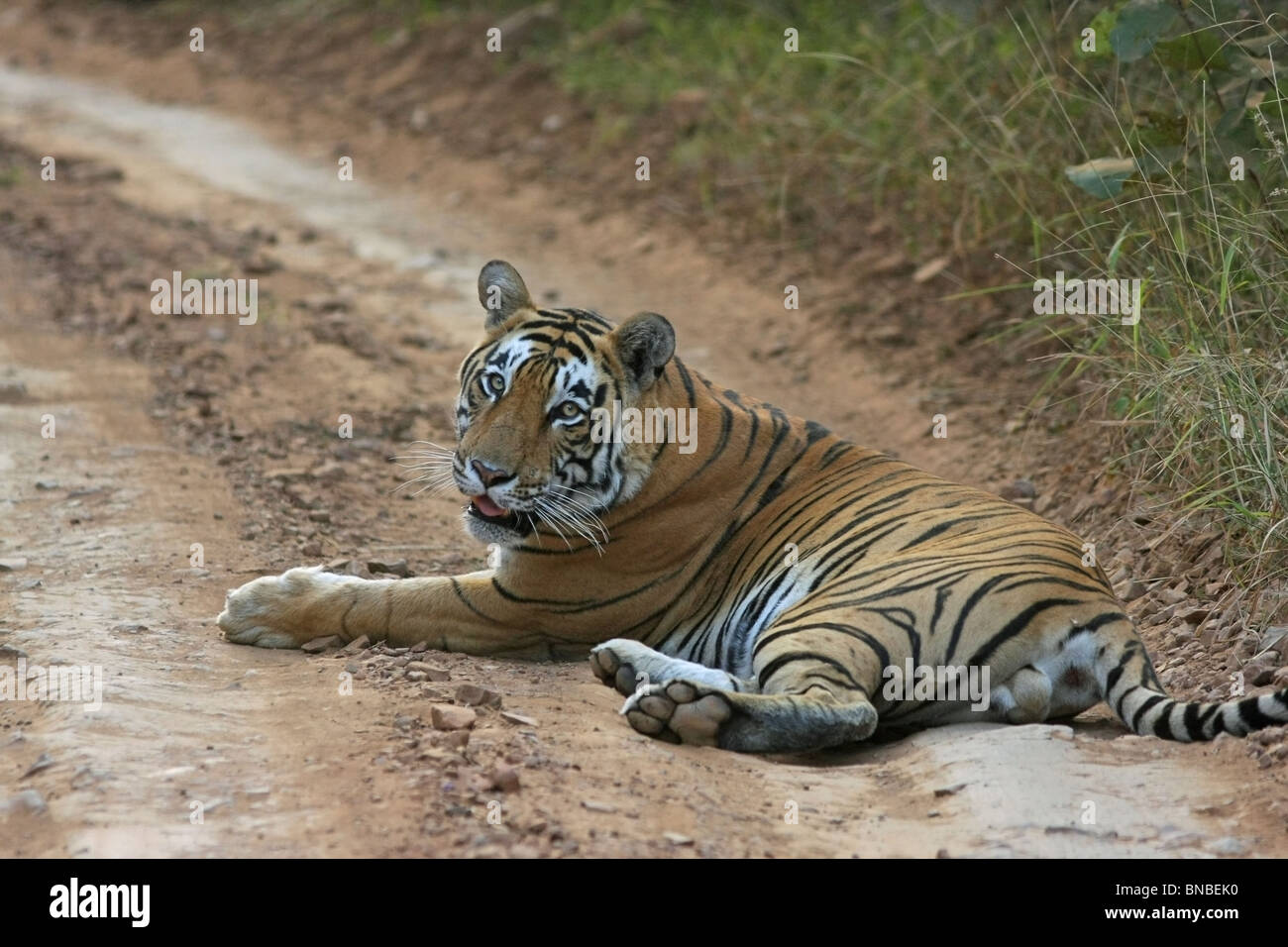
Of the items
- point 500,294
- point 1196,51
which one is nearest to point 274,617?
point 500,294

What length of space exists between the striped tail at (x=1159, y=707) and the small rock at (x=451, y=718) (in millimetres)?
1710

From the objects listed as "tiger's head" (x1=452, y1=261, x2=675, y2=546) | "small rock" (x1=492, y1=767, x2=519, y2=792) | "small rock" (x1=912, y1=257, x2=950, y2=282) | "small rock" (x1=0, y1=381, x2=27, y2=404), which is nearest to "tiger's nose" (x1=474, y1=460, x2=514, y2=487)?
"tiger's head" (x1=452, y1=261, x2=675, y2=546)

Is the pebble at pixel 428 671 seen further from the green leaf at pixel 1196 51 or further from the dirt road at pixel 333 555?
the green leaf at pixel 1196 51

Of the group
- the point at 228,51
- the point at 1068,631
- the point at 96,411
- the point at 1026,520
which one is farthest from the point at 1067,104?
the point at 228,51

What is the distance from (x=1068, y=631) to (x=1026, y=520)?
0.59 meters

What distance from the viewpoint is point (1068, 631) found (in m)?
4.25

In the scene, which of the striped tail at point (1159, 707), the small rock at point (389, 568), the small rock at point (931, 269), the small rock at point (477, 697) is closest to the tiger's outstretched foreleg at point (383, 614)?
the small rock at point (389, 568)

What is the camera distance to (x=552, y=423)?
16.1 ft

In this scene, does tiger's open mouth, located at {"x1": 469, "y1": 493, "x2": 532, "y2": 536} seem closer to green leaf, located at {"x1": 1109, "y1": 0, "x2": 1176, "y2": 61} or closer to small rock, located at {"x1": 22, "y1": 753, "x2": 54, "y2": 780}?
small rock, located at {"x1": 22, "y1": 753, "x2": 54, "y2": 780}

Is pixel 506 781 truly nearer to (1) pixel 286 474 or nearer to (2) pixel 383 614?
(2) pixel 383 614

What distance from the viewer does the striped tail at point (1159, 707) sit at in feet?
12.8

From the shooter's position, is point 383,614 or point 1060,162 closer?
point 383,614

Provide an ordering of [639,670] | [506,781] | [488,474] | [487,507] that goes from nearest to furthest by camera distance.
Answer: [506,781] < [639,670] < [488,474] < [487,507]

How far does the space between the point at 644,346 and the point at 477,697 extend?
1385 mm
